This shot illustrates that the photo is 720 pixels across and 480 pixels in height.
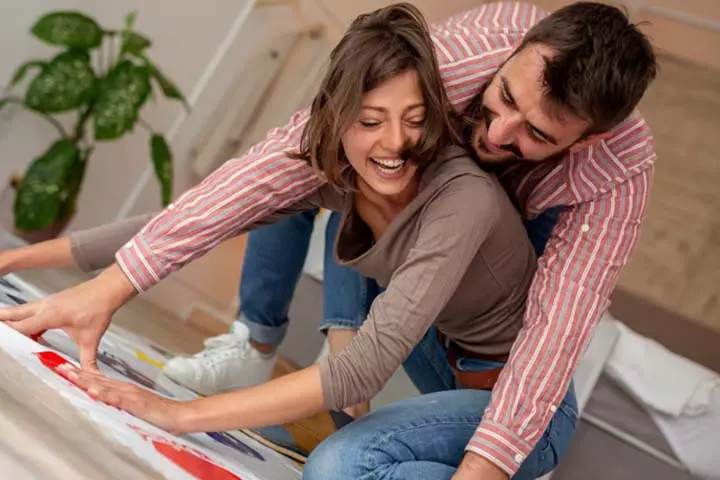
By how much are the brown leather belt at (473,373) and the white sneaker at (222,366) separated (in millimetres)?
366

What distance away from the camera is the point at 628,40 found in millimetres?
931

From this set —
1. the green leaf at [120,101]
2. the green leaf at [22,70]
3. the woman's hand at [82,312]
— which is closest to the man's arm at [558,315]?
the woman's hand at [82,312]

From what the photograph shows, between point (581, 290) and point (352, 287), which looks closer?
point (581, 290)

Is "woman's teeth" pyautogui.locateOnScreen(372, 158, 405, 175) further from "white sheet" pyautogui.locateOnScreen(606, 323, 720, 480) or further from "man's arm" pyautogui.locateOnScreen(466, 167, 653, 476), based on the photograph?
"white sheet" pyautogui.locateOnScreen(606, 323, 720, 480)

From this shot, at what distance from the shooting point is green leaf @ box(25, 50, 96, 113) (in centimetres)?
177

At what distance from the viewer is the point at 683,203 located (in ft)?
6.52

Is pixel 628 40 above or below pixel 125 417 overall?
above

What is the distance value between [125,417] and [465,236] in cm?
43

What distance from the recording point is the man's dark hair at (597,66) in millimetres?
910

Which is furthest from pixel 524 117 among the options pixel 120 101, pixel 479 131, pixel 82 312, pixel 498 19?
pixel 120 101

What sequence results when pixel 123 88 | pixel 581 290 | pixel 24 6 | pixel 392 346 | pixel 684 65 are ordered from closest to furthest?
pixel 392 346 → pixel 581 290 → pixel 123 88 → pixel 24 6 → pixel 684 65

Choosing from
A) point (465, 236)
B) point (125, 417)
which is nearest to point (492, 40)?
point (465, 236)

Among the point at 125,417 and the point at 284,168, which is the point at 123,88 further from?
the point at 125,417

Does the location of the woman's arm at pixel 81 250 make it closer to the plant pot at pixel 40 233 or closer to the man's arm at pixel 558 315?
the man's arm at pixel 558 315
